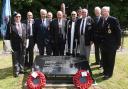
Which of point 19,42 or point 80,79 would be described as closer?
point 80,79

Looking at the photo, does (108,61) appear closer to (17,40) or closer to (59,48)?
(59,48)

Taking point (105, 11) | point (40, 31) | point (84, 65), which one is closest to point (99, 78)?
point (84, 65)

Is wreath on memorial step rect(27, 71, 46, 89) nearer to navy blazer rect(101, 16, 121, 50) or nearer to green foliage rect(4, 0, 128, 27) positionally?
navy blazer rect(101, 16, 121, 50)

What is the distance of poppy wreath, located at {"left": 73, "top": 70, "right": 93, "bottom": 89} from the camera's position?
10.5 meters

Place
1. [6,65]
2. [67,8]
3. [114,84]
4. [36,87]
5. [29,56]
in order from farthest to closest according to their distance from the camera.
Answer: [67,8], [6,65], [29,56], [114,84], [36,87]

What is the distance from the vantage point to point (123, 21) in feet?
78.3

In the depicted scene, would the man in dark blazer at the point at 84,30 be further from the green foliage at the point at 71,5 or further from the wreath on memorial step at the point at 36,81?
the green foliage at the point at 71,5

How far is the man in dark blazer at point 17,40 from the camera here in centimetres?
1189

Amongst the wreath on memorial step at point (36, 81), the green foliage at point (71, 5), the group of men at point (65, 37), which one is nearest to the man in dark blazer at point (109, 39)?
the group of men at point (65, 37)

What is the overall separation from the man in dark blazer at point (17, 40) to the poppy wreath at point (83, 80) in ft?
7.54

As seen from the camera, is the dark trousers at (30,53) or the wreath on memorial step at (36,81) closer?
the wreath on memorial step at (36,81)

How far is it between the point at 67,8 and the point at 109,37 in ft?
39.6

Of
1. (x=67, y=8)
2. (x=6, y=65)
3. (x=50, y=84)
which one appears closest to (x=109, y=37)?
(x=50, y=84)

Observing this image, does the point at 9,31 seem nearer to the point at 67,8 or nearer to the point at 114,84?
the point at 114,84
